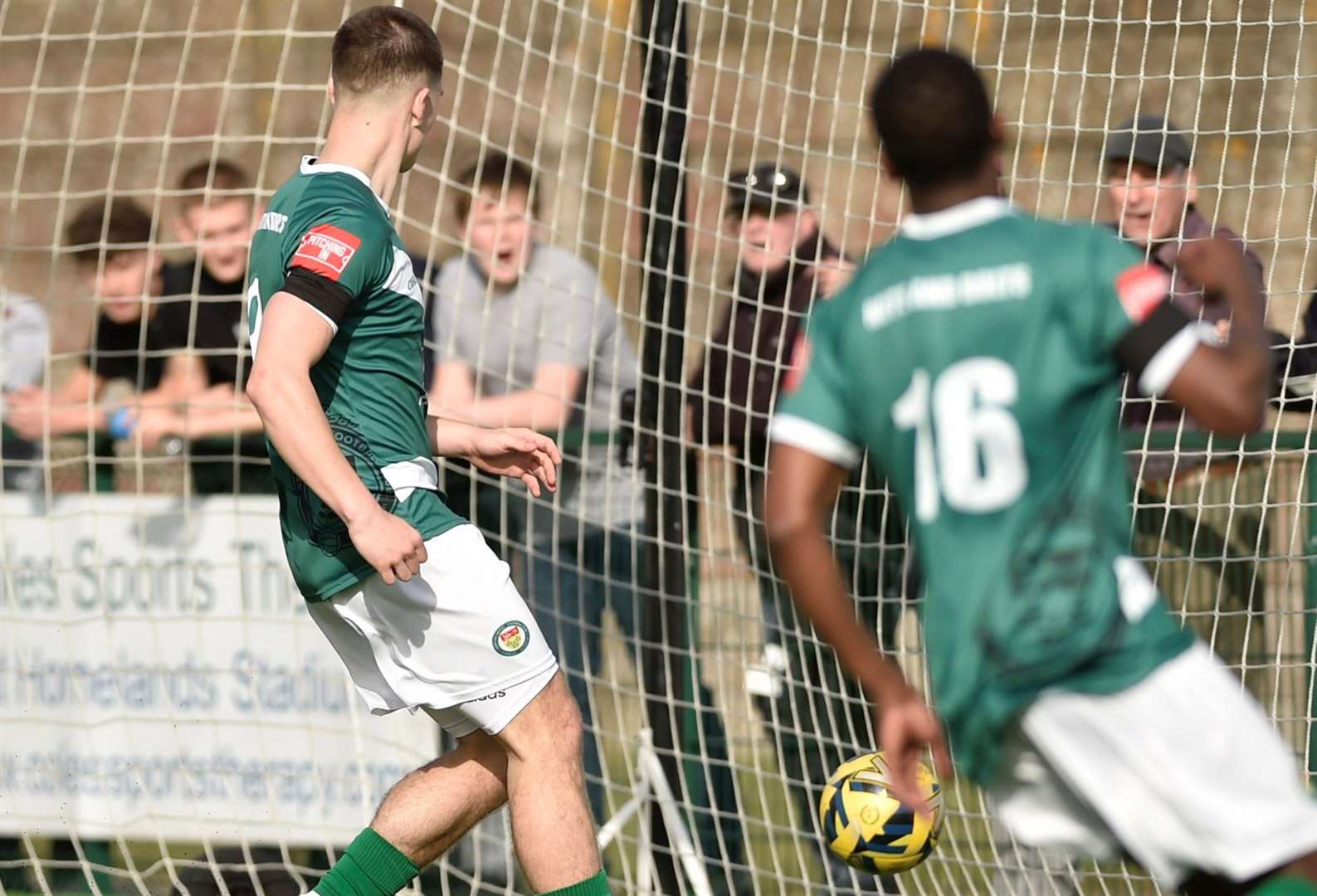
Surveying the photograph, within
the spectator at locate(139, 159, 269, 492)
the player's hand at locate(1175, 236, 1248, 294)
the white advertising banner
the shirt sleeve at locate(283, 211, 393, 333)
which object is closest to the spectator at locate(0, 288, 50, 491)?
the white advertising banner

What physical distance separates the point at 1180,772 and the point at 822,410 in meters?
0.72

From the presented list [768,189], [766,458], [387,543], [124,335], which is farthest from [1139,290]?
[124,335]

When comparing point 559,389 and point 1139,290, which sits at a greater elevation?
point 1139,290

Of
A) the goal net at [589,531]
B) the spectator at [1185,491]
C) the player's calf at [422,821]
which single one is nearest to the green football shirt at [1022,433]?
the player's calf at [422,821]

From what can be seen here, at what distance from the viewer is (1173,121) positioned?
6.27 metres

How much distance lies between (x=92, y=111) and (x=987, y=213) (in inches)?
283

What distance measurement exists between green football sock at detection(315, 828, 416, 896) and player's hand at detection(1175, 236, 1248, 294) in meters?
2.17

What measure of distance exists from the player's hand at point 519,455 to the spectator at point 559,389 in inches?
71.0

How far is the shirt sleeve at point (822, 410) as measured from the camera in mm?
2580

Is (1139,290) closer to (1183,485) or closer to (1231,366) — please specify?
(1231,366)

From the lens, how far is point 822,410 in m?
2.59

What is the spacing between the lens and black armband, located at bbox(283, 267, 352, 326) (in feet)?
10.9

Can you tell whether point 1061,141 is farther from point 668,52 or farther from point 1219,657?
point 1219,657

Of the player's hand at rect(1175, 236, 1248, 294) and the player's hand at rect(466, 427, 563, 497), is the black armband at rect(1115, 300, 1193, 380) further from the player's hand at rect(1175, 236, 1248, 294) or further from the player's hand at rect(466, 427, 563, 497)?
the player's hand at rect(466, 427, 563, 497)
